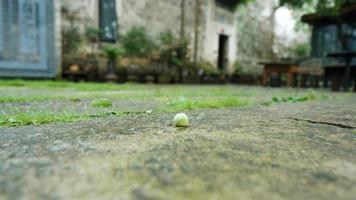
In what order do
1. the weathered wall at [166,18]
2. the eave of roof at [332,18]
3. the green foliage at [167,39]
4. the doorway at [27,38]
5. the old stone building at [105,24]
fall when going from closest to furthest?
the doorway at [27,38], the old stone building at [105,24], the weathered wall at [166,18], the eave of roof at [332,18], the green foliage at [167,39]

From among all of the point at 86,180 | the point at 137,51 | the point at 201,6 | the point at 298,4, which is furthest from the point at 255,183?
the point at 298,4

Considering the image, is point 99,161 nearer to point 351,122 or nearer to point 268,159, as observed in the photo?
point 268,159

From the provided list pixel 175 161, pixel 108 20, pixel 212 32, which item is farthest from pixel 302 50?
pixel 175 161

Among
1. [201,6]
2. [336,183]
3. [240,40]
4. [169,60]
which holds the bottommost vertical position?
[336,183]

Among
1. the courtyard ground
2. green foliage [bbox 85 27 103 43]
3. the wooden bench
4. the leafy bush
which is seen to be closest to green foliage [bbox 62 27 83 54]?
green foliage [bbox 85 27 103 43]

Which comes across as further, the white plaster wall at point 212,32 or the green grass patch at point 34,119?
the white plaster wall at point 212,32

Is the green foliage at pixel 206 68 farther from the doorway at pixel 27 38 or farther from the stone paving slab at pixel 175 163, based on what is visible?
the stone paving slab at pixel 175 163

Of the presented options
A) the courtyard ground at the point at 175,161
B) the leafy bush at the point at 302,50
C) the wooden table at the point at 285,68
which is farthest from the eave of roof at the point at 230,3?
the courtyard ground at the point at 175,161

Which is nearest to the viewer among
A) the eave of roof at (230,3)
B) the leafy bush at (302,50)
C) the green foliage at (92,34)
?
the green foliage at (92,34)

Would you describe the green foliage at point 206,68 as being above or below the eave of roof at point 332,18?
below

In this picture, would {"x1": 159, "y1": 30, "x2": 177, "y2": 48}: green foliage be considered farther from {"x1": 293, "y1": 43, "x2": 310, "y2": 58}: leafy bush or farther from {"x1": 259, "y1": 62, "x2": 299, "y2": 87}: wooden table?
{"x1": 293, "y1": 43, "x2": 310, "y2": 58}: leafy bush
